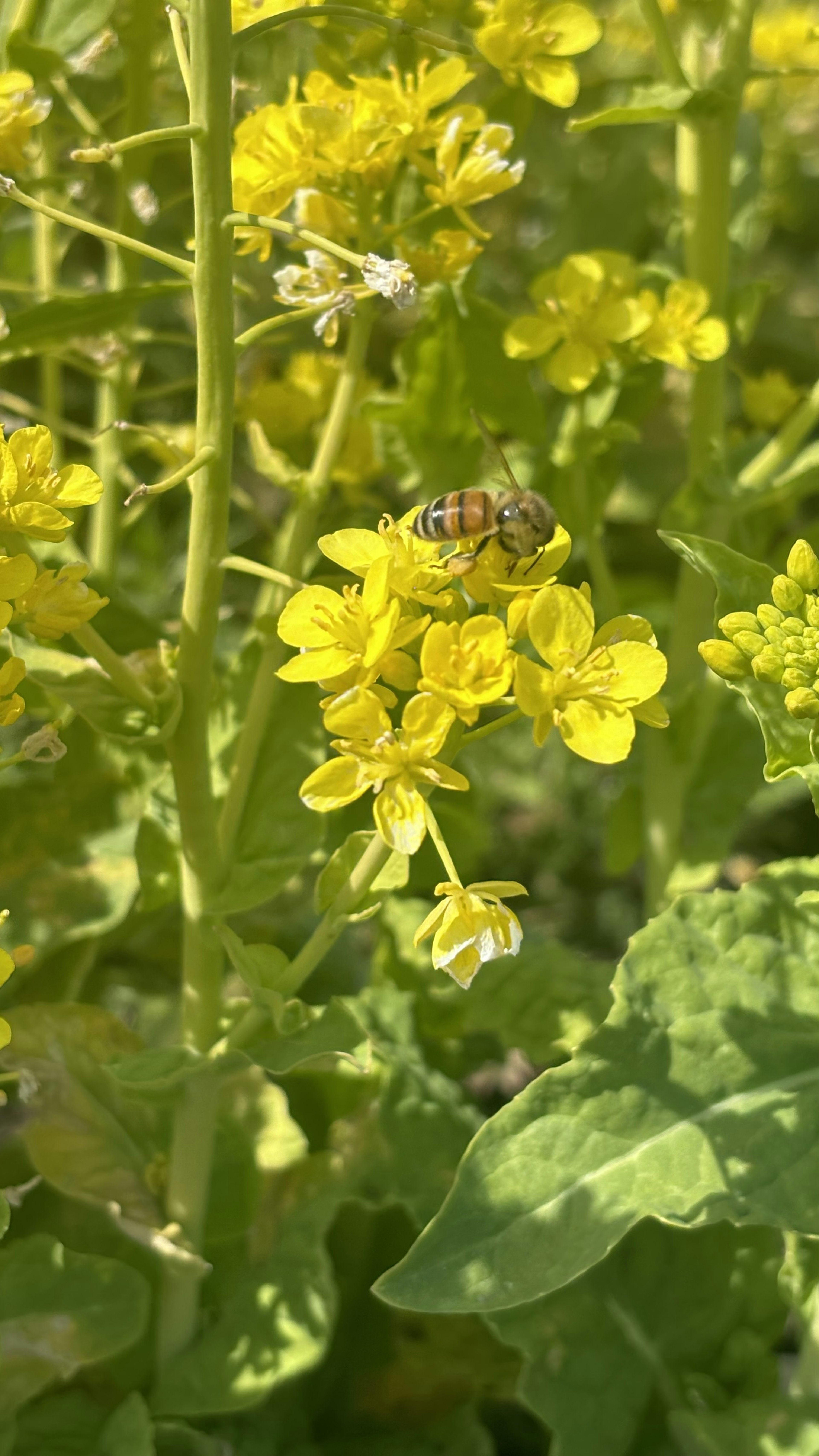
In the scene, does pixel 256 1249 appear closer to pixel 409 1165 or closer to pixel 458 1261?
pixel 409 1165

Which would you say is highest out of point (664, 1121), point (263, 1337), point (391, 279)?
point (391, 279)

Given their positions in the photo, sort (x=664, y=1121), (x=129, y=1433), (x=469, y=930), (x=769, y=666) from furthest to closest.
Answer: (x=129, y=1433) < (x=664, y=1121) < (x=769, y=666) < (x=469, y=930)

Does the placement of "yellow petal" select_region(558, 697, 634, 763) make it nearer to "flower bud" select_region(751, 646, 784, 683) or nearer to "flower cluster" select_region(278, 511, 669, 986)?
"flower cluster" select_region(278, 511, 669, 986)

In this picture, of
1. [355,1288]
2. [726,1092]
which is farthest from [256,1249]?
[726,1092]

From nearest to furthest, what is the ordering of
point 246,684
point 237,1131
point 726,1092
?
point 726,1092
point 246,684
point 237,1131

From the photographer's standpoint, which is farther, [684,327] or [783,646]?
[684,327]

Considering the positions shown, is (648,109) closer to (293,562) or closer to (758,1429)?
(293,562)

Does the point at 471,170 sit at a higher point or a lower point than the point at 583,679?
higher

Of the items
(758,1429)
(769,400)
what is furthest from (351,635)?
(769,400)
